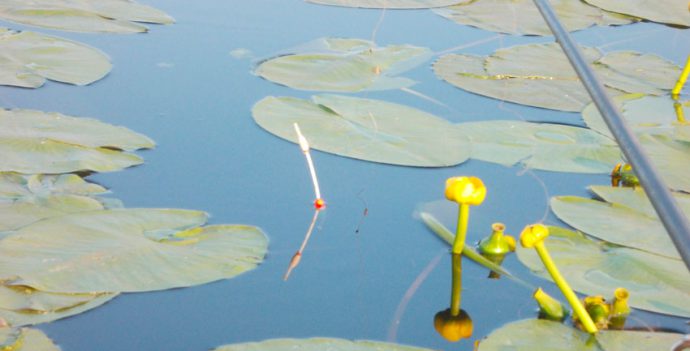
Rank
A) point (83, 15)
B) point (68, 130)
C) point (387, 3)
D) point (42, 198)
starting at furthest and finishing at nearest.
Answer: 1. point (387, 3)
2. point (83, 15)
3. point (68, 130)
4. point (42, 198)

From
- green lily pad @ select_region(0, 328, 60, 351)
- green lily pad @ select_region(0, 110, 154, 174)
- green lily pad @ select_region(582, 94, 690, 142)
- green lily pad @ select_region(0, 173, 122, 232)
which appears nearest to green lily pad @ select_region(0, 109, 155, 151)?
green lily pad @ select_region(0, 110, 154, 174)

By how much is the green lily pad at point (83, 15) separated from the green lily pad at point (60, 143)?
0.62 meters

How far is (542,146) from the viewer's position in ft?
5.86

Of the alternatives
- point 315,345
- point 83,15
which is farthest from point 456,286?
point 83,15

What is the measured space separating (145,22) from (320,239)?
119 cm

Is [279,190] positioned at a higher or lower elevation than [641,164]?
lower

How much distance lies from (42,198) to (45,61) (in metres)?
0.69

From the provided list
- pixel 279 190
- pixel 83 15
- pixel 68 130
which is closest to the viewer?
pixel 279 190

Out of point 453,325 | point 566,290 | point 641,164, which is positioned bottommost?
point 453,325

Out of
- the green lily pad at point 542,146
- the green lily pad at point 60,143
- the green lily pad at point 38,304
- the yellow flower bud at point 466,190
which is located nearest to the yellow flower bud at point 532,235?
the yellow flower bud at point 466,190

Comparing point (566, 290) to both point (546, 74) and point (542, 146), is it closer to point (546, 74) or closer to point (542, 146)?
point (542, 146)

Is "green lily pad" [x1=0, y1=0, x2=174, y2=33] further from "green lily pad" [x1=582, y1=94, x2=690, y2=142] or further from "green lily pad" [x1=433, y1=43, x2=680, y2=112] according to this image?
"green lily pad" [x1=582, y1=94, x2=690, y2=142]

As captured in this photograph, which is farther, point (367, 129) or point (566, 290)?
point (367, 129)

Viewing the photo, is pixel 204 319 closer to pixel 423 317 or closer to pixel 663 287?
pixel 423 317
